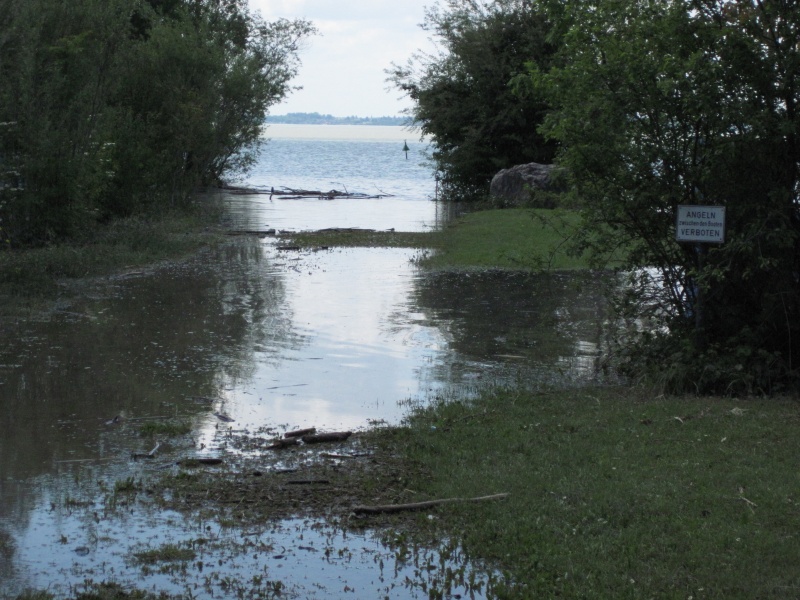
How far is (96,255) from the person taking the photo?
20062mm

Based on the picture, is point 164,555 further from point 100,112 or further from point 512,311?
point 100,112

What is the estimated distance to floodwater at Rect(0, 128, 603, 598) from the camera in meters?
5.91

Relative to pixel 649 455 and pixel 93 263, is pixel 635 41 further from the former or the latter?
pixel 93 263

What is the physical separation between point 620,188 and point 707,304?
62.8 inches

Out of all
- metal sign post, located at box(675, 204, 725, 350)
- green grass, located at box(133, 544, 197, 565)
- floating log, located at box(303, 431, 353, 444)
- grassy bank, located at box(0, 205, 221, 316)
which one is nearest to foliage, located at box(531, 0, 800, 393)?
metal sign post, located at box(675, 204, 725, 350)

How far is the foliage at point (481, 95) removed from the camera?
40.2 meters

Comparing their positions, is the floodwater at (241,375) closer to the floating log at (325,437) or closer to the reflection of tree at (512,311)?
the reflection of tree at (512,311)

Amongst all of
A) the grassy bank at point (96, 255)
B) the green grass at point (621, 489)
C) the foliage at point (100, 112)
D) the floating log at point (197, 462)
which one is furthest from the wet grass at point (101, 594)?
the foliage at point (100, 112)

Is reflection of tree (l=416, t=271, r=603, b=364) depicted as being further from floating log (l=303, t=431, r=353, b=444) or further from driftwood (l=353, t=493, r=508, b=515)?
driftwood (l=353, t=493, r=508, b=515)

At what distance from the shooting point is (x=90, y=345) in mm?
12578

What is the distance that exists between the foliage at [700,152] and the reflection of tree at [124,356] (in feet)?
16.0

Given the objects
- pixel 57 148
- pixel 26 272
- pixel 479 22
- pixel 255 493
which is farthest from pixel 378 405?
pixel 479 22

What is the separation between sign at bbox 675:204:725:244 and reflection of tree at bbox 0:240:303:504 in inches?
205

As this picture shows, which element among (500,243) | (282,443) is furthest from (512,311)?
(500,243)
